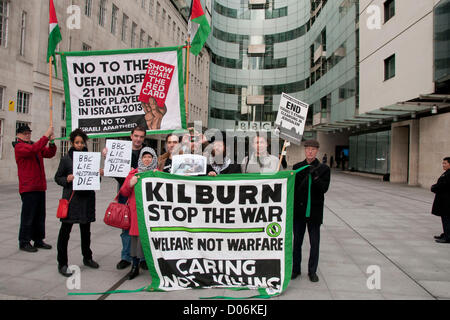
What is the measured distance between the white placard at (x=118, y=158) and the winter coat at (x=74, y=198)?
0.53m

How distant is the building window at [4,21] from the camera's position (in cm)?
1510

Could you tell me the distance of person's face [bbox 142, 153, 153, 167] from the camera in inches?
182

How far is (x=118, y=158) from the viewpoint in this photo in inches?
181

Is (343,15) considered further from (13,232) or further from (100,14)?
(13,232)

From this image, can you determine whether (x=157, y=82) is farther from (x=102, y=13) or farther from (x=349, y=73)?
(x=349, y=73)

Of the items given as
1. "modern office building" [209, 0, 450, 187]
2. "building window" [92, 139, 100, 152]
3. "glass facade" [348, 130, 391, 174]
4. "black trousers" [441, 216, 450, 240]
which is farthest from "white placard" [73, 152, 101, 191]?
"glass facade" [348, 130, 391, 174]

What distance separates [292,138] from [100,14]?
22.9 m

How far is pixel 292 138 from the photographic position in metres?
4.96

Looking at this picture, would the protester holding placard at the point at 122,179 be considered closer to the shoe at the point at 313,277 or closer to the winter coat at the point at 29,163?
the winter coat at the point at 29,163

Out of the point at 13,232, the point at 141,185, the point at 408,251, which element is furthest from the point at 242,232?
the point at 13,232

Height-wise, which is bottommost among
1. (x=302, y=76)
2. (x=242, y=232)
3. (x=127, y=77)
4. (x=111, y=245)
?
(x=111, y=245)

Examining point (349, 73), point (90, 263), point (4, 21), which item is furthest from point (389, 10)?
point (90, 263)

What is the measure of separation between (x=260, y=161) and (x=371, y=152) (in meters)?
24.6

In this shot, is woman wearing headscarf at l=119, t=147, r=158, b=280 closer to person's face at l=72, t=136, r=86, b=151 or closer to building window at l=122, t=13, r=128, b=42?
person's face at l=72, t=136, r=86, b=151
